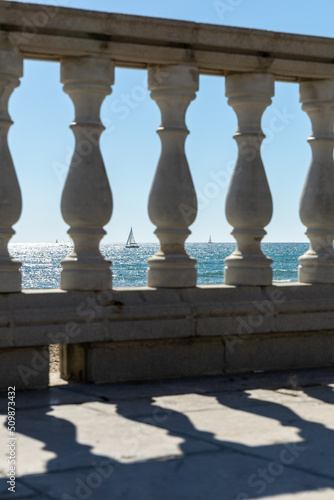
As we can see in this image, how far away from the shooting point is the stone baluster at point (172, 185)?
6367mm

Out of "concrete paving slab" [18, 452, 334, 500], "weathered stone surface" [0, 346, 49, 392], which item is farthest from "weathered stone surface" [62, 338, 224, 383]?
"concrete paving slab" [18, 452, 334, 500]

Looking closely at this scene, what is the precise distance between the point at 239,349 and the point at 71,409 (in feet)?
6.50

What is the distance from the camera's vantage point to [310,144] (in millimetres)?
7086

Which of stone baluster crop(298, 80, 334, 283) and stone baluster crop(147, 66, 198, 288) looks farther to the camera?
stone baluster crop(298, 80, 334, 283)

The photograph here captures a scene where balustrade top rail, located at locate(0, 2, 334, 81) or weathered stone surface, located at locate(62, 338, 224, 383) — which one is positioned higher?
balustrade top rail, located at locate(0, 2, 334, 81)

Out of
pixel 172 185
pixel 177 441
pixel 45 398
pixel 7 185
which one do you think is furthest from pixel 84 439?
pixel 172 185

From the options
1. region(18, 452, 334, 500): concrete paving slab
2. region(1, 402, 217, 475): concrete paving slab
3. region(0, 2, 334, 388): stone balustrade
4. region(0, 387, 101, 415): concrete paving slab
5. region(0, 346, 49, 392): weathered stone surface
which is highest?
region(0, 2, 334, 388): stone balustrade

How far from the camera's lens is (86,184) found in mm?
6070

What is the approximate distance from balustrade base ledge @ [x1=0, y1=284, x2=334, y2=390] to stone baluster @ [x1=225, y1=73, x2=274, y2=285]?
0.18 metres

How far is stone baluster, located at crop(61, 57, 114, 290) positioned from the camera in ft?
19.9

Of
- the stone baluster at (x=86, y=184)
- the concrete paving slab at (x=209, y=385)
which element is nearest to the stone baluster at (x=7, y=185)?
the stone baluster at (x=86, y=184)

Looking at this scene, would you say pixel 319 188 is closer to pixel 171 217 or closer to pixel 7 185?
pixel 171 217

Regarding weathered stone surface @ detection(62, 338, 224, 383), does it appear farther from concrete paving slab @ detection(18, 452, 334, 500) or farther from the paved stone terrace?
concrete paving slab @ detection(18, 452, 334, 500)

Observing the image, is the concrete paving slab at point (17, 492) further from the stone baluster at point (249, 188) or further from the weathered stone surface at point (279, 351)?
the stone baluster at point (249, 188)
